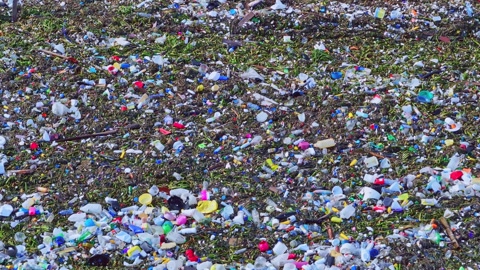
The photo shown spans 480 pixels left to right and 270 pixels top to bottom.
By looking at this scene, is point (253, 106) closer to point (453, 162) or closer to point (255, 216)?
point (255, 216)

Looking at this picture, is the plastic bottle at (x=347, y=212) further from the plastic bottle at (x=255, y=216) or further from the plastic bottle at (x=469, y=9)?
the plastic bottle at (x=469, y=9)

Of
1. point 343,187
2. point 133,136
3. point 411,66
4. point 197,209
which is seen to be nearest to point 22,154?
point 133,136

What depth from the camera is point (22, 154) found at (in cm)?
344

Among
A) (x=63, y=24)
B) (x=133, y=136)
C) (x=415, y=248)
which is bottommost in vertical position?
(x=415, y=248)

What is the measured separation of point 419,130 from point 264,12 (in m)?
1.48

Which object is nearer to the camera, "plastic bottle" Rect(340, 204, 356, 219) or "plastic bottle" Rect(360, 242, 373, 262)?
"plastic bottle" Rect(360, 242, 373, 262)

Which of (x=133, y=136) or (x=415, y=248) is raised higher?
(x=133, y=136)

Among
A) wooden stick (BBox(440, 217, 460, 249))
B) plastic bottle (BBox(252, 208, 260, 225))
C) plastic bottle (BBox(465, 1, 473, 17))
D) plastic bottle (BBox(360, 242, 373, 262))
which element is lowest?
wooden stick (BBox(440, 217, 460, 249))

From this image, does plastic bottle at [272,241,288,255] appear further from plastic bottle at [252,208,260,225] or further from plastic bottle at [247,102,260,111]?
plastic bottle at [247,102,260,111]

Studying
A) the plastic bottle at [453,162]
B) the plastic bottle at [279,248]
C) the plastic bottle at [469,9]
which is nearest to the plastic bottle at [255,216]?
the plastic bottle at [279,248]

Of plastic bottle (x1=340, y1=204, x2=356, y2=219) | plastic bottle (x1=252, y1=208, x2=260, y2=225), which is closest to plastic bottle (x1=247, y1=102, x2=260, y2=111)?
plastic bottle (x1=252, y1=208, x2=260, y2=225)

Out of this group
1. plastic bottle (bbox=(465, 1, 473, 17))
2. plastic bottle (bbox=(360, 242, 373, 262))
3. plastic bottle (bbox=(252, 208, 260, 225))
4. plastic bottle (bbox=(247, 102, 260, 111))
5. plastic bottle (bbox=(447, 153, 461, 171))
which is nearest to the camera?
plastic bottle (bbox=(360, 242, 373, 262))

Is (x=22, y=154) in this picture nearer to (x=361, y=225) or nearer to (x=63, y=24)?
(x=63, y=24)

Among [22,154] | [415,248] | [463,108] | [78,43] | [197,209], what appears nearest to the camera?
[415,248]
